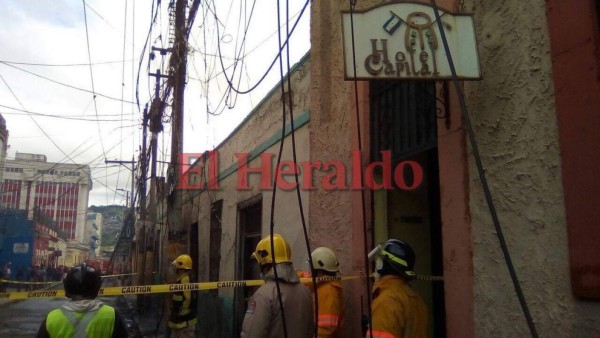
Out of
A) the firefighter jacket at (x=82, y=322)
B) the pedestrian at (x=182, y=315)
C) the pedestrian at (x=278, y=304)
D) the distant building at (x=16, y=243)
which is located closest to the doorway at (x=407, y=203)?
the pedestrian at (x=278, y=304)

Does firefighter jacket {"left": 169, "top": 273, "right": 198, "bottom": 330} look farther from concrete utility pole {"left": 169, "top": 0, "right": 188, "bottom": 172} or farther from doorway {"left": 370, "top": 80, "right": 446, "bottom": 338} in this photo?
concrete utility pole {"left": 169, "top": 0, "right": 188, "bottom": 172}

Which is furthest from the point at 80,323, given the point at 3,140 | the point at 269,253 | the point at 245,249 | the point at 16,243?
the point at 3,140

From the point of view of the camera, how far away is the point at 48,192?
211 feet

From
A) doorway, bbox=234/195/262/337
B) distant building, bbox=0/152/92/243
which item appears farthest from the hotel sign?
distant building, bbox=0/152/92/243

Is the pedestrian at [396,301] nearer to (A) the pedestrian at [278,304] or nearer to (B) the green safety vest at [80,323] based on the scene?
(A) the pedestrian at [278,304]

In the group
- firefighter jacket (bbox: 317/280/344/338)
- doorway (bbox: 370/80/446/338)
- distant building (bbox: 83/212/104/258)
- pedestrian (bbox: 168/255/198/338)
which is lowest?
pedestrian (bbox: 168/255/198/338)

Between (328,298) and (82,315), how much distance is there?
1966mm

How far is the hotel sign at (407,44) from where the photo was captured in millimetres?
3000

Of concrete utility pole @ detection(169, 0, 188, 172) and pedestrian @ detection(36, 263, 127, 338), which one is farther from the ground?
concrete utility pole @ detection(169, 0, 188, 172)

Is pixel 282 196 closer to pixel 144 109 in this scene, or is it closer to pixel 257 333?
pixel 257 333

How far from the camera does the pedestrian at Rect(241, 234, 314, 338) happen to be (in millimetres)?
3096

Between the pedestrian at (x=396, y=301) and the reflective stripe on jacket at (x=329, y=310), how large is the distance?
3.60ft

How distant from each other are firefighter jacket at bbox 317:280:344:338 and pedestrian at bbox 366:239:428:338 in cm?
110

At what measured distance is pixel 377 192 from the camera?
4816 mm
